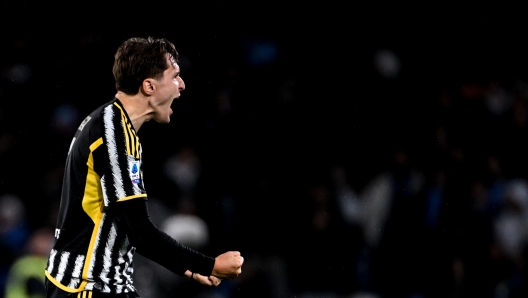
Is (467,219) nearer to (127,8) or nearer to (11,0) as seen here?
(127,8)

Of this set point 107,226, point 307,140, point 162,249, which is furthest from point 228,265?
point 307,140

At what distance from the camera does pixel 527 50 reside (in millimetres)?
9469

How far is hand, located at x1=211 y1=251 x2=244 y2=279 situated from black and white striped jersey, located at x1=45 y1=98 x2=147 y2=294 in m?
0.37

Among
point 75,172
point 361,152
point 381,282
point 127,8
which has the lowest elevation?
point 381,282

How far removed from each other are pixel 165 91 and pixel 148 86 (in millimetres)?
81

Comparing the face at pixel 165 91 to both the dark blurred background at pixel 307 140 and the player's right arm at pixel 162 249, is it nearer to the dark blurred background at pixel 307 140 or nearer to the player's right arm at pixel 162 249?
the player's right arm at pixel 162 249

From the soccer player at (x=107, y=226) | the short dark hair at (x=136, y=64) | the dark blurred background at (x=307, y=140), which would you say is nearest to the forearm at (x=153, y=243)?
the soccer player at (x=107, y=226)

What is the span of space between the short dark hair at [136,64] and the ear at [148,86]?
0.6 inches

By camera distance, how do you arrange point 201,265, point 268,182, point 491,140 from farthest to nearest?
point 491,140
point 268,182
point 201,265

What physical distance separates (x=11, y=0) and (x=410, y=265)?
4.90 meters

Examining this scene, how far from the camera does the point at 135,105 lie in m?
3.34

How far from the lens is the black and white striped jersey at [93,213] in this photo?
3133mm

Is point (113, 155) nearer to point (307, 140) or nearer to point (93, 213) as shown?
point (93, 213)

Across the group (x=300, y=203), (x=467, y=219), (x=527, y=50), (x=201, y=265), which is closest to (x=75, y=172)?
(x=201, y=265)
